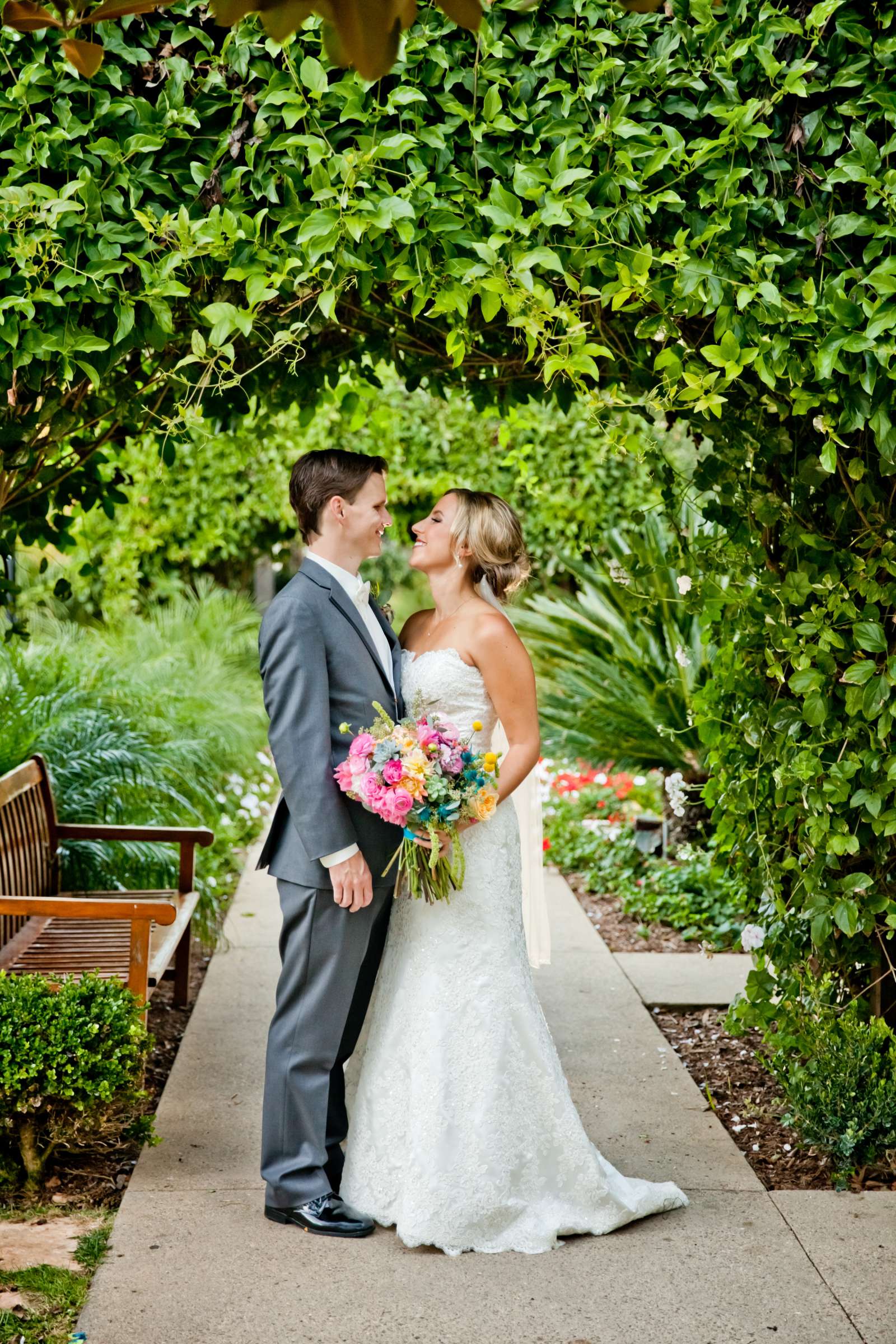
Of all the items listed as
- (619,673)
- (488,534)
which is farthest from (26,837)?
(619,673)

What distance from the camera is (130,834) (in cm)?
507

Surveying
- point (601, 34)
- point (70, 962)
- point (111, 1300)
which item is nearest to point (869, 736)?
point (601, 34)

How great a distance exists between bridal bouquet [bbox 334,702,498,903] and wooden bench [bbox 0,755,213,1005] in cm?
95

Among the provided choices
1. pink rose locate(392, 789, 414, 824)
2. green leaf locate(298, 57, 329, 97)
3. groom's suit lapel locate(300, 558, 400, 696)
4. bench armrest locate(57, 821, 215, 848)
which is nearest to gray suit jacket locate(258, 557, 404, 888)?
groom's suit lapel locate(300, 558, 400, 696)

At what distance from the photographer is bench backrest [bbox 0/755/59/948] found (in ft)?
14.2

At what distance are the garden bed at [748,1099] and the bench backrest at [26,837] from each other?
2526 millimetres

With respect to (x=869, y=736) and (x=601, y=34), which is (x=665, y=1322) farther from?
(x=601, y=34)

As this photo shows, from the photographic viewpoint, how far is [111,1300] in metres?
2.87

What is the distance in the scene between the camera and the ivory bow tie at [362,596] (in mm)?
3459

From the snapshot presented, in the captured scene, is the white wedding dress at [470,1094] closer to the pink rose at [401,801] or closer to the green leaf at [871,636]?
the pink rose at [401,801]

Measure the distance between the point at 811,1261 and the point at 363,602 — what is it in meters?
2.07

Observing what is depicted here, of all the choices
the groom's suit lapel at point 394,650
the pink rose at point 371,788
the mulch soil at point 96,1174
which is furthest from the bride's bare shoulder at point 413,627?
the mulch soil at point 96,1174

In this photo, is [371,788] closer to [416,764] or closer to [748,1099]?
[416,764]

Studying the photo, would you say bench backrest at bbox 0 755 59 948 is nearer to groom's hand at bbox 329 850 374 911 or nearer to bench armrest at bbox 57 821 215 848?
bench armrest at bbox 57 821 215 848
